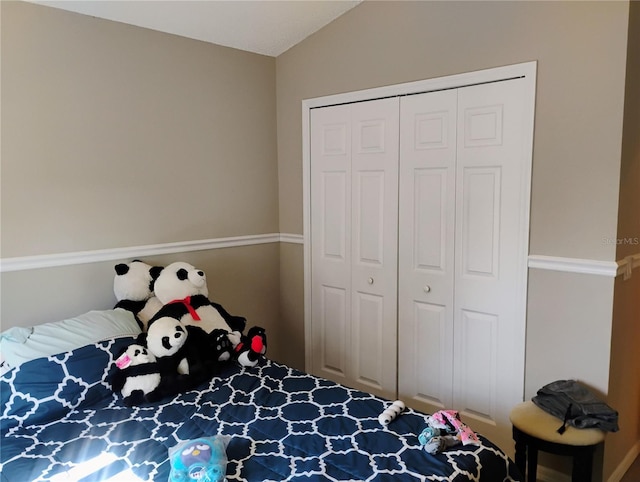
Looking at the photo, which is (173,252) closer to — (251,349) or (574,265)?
(251,349)

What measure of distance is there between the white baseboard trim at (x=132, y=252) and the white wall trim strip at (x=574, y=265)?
59.6 inches

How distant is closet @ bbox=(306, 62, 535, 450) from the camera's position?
2.42 meters

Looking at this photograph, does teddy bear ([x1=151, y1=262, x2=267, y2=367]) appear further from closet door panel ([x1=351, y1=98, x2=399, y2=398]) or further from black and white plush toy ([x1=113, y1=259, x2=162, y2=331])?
closet door panel ([x1=351, y1=98, x2=399, y2=398])

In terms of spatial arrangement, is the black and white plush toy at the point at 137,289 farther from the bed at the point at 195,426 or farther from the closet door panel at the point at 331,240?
the closet door panel at the point at 331,240

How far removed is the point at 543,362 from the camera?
93.1 inches

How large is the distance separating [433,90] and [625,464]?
A: 2106 mm


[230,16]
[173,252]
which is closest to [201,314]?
[173,252]

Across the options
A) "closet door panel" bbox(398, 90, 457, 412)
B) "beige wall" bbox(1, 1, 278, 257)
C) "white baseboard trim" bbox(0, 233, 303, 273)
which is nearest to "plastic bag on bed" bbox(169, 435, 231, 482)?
"white baseboard trim" bbox(0, 233, 303, 273)

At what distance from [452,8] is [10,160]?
86.1 inches

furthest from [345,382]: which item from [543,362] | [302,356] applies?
[543,362]

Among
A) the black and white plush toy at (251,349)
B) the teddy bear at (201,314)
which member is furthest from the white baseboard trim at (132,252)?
the black and white plush toy at (251,349)

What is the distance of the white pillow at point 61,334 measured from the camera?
2.06 meters

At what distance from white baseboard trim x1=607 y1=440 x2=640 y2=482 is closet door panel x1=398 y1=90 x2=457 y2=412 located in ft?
2.64

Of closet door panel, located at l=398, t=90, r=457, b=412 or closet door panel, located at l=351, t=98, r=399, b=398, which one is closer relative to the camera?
closet door panel, located at l=398, t=90, r=457, b=412
